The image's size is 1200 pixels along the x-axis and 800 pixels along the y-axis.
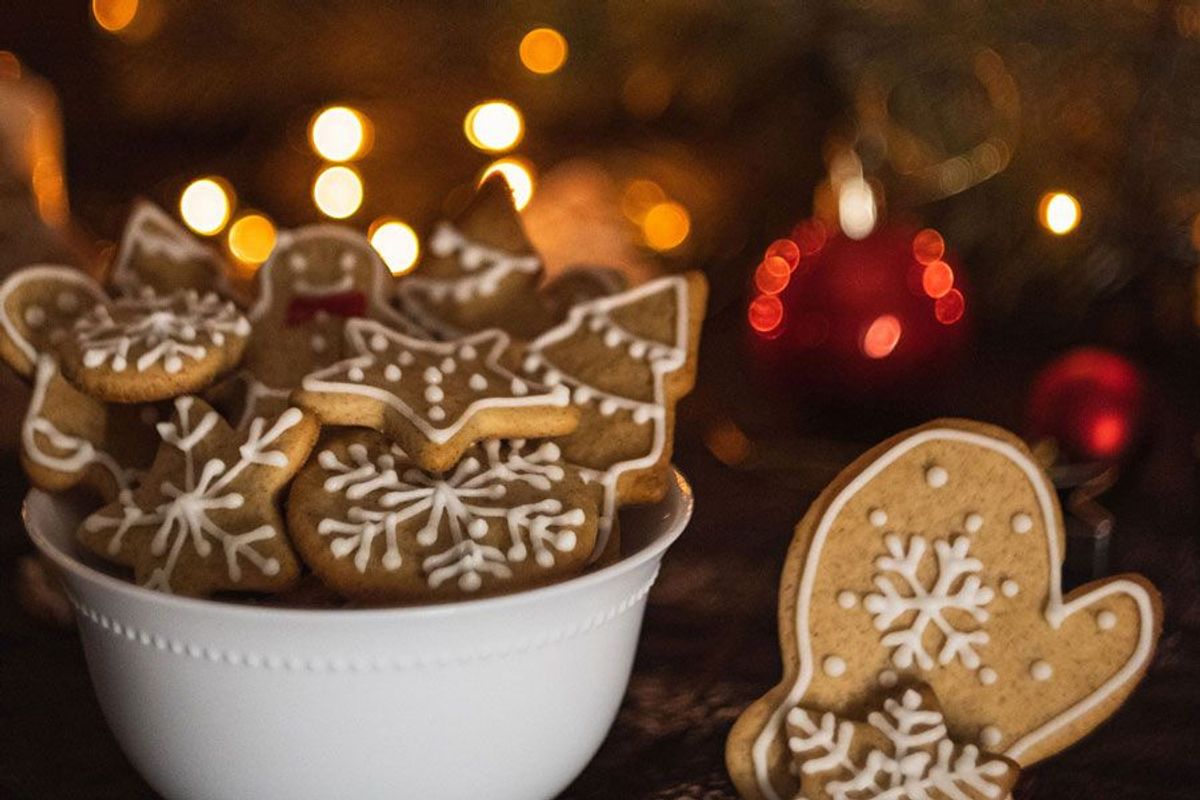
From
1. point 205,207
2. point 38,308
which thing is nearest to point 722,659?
point 38,308

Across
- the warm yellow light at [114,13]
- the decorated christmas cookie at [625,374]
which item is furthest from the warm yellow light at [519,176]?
the decorated christmas cookie at [625,374]

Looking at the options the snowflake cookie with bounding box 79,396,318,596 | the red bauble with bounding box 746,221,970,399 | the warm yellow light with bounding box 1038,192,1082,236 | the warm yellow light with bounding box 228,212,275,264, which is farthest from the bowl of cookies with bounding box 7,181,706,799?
the warm yellow light with bounding box 228,212,275,264

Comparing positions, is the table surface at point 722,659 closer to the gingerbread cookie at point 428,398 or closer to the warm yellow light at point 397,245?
the gingerbread cookie at point 428,398

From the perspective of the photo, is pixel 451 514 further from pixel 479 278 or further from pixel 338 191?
pixel 338 191

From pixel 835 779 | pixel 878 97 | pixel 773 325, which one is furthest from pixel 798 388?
pixel 835 779

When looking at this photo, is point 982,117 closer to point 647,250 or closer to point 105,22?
point 647,250

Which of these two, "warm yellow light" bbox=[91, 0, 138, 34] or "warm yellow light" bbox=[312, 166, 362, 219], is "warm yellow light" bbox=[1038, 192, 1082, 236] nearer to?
"warm yellow light" bbox=[312, 166, 362, 219]
